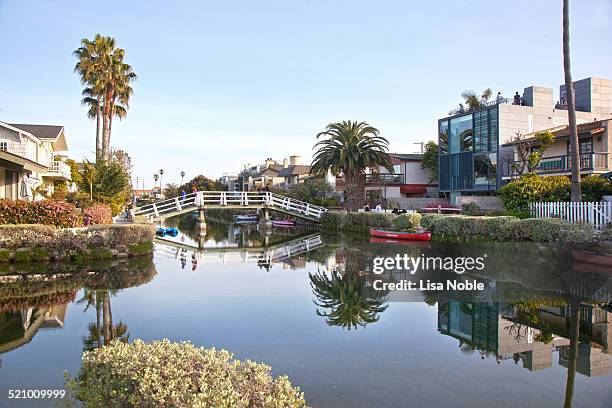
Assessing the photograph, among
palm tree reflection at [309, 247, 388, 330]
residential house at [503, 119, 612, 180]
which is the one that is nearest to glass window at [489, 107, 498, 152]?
residential house at [503, 119, 612, 180]

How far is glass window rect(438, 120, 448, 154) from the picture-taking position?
157 ft

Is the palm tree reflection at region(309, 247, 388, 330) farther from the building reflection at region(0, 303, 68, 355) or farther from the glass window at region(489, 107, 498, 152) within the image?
the glass window at region(489, 107, 498, 152)

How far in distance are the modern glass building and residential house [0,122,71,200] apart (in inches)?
1317

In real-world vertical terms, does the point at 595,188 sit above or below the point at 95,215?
above

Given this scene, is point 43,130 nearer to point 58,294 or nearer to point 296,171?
point 58,294

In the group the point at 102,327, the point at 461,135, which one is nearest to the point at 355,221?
the point at 461,135

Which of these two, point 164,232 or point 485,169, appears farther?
point 485,169

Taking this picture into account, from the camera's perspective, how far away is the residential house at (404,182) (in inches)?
2149

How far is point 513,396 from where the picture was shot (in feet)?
23.2

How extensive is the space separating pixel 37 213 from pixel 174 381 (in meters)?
20.1

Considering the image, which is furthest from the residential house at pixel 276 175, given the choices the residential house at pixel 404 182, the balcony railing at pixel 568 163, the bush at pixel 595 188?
the bush at pixel 595 188

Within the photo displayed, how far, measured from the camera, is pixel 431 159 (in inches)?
2112

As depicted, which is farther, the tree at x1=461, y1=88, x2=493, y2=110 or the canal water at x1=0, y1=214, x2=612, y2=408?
the tree at x1=461, y1=88, x2=493, y2=110

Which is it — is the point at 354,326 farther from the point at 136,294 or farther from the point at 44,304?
the point at 44,304
